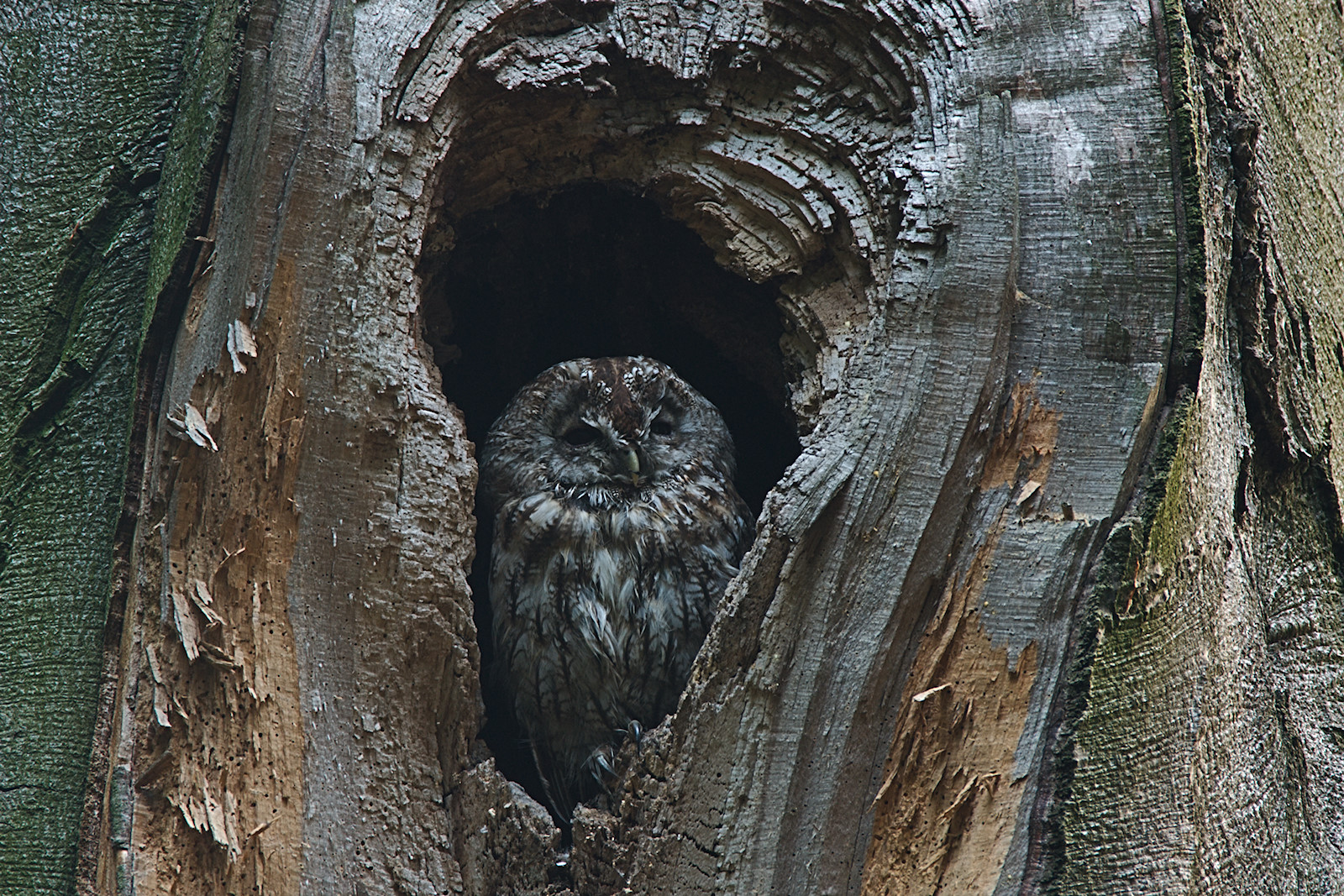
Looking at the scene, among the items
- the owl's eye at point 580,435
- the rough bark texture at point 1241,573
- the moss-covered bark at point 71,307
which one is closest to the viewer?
the rough bark texture at point 1241,573

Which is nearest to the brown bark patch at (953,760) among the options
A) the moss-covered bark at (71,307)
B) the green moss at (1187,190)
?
the green moss at (1187,190)

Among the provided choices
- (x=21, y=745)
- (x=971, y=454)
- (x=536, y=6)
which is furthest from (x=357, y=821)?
(x=536, y=6)

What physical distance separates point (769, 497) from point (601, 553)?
83 cm

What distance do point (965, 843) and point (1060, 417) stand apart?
621 millimetres

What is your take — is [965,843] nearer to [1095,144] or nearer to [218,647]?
[1095,144]

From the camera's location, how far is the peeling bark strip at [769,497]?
1.43 m

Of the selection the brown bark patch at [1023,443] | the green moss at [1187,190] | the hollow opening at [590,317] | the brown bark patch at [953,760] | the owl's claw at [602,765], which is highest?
the hollow opening at [590,317]

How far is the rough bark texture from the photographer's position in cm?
134

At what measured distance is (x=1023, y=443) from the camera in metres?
1.48

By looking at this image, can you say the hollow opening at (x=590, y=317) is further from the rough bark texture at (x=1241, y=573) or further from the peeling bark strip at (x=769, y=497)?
the rough bark texture at (x=1241, y=573)

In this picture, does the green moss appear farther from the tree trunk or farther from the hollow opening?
the hollow opening

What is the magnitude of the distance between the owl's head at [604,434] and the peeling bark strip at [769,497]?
24.9 inches

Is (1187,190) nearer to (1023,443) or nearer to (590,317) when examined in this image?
(1023,443)

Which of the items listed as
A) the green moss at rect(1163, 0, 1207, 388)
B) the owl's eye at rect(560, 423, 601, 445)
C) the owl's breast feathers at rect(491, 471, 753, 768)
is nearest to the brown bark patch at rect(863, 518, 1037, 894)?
the green moss at rect(1163, 0, 1207, 388)
